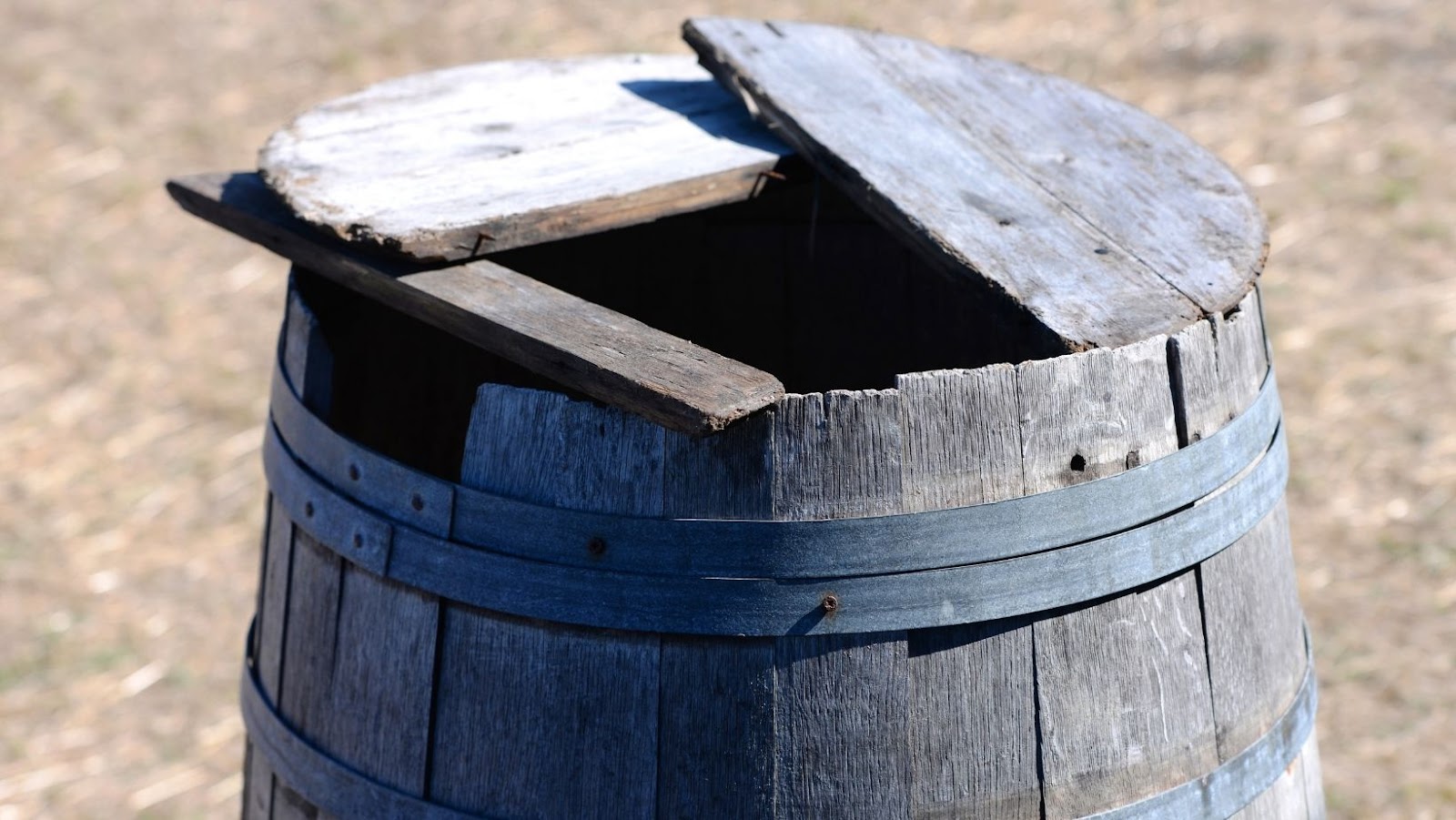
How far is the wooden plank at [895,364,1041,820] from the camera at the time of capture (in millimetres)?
1789

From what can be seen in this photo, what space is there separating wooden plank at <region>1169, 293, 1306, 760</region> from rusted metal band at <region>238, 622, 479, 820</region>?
1013 millimetres

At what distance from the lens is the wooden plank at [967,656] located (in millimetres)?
1789

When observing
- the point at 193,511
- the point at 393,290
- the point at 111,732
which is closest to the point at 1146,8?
the point at 193,511

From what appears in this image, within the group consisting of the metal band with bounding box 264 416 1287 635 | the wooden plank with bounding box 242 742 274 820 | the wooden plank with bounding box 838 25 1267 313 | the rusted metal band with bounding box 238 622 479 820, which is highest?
the wooden plank with bounding box 838 25 1267 313

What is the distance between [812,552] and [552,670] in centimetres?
36

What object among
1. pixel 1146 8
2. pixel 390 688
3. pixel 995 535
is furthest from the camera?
pixel 1146 8

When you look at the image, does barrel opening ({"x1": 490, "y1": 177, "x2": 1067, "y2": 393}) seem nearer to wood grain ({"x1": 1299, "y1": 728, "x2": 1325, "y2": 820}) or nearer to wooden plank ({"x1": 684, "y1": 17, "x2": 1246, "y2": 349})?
wooden plank ({"x1": 684, "y1": 17, "x2": 1246, "y2": 349})

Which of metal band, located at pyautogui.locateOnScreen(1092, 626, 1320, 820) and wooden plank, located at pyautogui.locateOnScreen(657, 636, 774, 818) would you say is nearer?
wooden plank, located at pyautogui.locateOnScreen(657, 636, 774, 818)

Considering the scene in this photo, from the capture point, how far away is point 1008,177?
7.83ft


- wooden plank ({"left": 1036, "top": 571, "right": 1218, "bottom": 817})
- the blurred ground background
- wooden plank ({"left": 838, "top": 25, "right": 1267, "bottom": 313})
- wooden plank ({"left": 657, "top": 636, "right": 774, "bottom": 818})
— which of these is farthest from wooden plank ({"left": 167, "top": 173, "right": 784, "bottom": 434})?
the blurred ground background

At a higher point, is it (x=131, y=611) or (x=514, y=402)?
(x=514, y=402)

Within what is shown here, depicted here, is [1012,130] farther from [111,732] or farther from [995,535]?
[111,732]

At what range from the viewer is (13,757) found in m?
4.12

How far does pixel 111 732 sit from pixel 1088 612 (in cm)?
328
